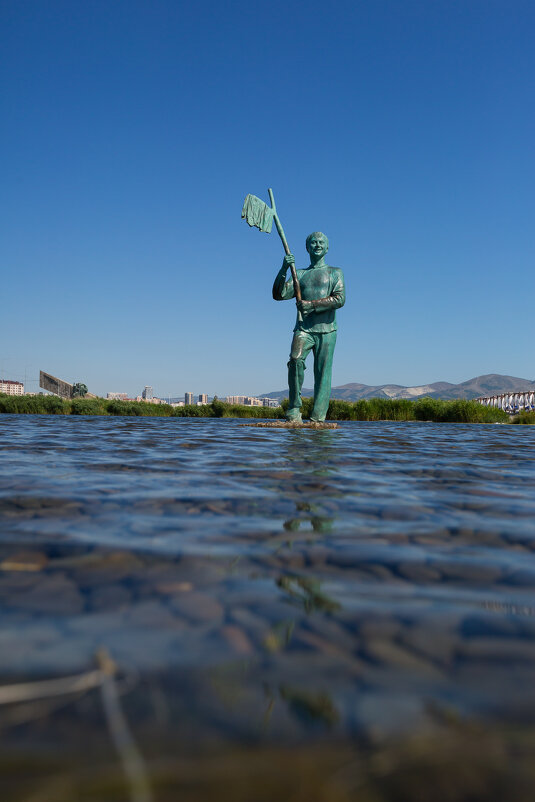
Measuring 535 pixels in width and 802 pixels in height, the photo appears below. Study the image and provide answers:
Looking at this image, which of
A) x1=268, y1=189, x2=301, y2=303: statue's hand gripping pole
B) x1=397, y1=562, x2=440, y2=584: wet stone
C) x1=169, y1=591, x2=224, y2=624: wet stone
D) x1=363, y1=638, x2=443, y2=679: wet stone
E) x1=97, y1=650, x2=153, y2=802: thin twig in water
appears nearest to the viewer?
x1=97, y1=650, x2=153, y2=802: thin twig in water

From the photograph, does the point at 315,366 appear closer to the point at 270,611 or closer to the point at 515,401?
the point at 270,611

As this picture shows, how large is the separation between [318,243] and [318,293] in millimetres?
1051

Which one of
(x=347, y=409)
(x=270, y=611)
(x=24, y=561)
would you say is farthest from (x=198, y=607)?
(x=347, y=409)

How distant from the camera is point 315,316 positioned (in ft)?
31.8

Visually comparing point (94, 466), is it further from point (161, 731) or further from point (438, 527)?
point (161, 731)

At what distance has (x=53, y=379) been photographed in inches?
991

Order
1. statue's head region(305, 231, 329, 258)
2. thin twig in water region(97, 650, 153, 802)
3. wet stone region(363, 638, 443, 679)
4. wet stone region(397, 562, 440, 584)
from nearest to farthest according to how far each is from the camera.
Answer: thin twig in water region(97, 650, 153, 802) < wet stone region(363, 638, 443, 679) < wet stone region(397, 562, 440, 584) < statue's head region(305, 231, 329, 258)

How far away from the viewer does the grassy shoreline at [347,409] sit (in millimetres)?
16375

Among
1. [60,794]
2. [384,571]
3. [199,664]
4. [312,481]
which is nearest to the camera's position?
[60,794]

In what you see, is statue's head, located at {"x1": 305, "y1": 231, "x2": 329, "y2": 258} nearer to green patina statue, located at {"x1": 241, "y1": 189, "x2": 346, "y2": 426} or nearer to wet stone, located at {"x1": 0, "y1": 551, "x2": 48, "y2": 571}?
green patina statue, located at {"x1": 241, "y1": 189, "x2": 346, "y2": 426}

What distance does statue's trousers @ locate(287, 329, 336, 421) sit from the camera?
9.56 m

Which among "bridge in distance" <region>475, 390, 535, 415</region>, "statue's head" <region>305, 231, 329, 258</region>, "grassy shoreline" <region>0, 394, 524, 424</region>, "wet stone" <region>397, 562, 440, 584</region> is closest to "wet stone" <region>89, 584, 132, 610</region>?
"wet stone" <region>397, 562, 440, 584</region>

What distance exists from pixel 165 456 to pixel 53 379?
23530mm

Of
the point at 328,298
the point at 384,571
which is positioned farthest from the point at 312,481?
the point at 328,298
